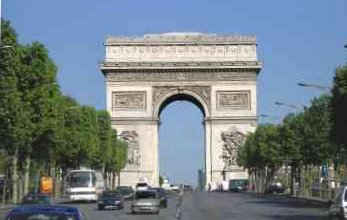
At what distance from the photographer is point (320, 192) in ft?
306

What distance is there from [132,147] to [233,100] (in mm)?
16198

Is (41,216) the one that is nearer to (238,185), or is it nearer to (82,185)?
(82,185)

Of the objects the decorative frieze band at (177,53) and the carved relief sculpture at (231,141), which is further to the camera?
the carved relief sculpture at (231,141)

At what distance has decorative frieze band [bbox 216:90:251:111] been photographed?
461 feet

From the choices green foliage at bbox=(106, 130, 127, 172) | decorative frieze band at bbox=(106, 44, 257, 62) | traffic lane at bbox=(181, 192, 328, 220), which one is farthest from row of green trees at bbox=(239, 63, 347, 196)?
green foliage at bbox=(106, 130, 127, 172)

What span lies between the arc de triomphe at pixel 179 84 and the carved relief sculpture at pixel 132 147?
15cm

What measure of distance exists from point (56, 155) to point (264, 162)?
153ft

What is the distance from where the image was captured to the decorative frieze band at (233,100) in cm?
14062

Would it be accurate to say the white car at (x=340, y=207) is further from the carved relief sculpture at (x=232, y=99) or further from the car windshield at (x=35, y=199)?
the carved relief sculpture at (x=232, y=99)

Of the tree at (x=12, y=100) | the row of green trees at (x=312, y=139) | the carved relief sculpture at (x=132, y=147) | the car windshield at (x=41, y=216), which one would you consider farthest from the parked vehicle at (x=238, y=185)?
the car windshield at (x=41, y=216)

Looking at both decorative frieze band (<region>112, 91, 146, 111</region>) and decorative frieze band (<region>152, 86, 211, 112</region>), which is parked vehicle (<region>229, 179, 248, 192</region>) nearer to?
decorative frieze band (<region>152, 86, 211, 112</region>)

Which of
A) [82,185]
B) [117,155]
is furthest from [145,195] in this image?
[117,155]

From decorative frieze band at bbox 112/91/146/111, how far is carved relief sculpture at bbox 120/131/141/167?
11.9 feet

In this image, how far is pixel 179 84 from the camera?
14175 cm
